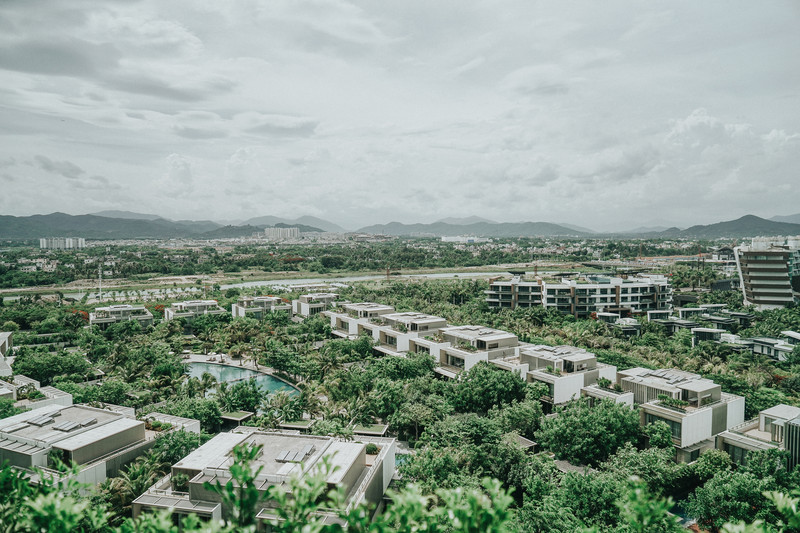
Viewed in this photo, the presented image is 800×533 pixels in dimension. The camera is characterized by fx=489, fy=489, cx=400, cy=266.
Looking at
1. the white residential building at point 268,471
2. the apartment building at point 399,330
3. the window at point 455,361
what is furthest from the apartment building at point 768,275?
the white residential building at point 268,471

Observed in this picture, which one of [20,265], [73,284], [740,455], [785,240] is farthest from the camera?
[20,265]

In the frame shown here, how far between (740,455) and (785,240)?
57468 millimetres

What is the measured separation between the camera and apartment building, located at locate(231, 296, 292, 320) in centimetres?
4562

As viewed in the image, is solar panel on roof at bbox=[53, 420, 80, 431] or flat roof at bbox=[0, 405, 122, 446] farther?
solar panel on roof at bbox=[53, 420, 80, 431]

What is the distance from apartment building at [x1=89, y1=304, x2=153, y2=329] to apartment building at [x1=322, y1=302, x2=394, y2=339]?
53.7 ft

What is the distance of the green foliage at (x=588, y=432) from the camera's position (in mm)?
17031

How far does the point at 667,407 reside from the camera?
18.8 meters

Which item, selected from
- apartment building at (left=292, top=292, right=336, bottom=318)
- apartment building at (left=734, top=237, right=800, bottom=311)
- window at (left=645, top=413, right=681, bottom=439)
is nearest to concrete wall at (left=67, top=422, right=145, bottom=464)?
window at (left=645, top=413, right=681, bottom=439)

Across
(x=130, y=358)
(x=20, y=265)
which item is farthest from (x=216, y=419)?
(x=20, y=265)

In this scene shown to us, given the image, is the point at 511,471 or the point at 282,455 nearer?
the point at 282,455

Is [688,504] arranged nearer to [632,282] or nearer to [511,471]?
[511,471]

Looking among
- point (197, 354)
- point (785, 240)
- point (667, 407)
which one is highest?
point (785, 240)

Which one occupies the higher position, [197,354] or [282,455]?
[282,455]

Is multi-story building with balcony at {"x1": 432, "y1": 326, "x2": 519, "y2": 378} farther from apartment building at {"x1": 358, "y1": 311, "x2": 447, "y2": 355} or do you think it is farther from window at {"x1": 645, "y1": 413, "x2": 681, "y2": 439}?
window at {"x1": 645, "y1": 413, "x2": 681, "y2": 439}
